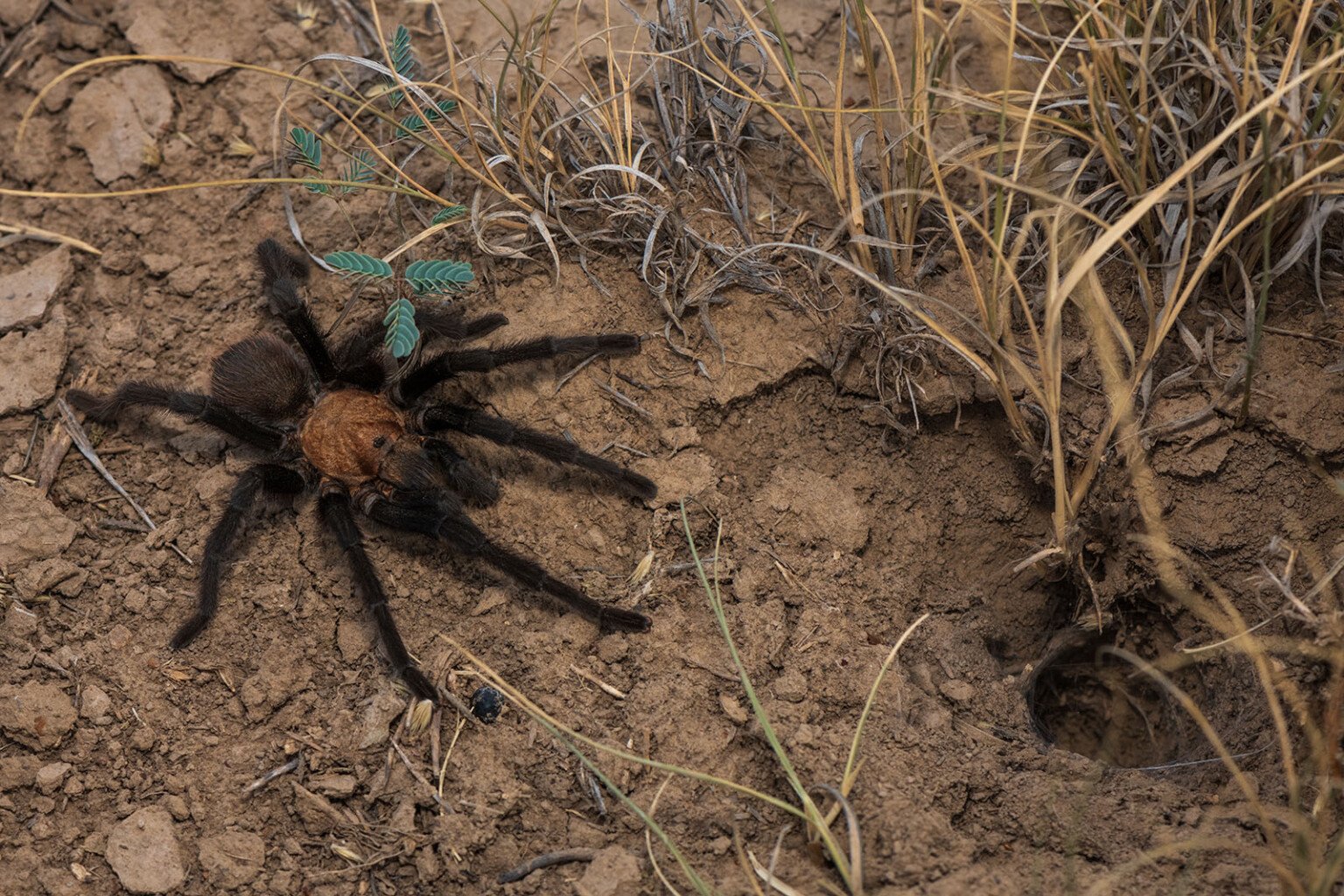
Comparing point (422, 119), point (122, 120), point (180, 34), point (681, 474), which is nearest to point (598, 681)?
point (681, 474)

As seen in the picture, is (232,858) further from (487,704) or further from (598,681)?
(598,681)

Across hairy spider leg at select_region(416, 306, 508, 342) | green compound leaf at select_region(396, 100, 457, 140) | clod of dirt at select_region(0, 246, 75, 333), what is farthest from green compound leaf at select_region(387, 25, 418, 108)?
clod of dirt at select_region(0, 246, 75, 333)

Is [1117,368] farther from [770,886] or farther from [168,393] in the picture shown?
[168,393]

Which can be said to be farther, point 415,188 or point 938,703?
point 415,188

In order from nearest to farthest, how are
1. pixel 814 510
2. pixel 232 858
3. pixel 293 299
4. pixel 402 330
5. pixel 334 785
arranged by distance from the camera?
1. pixel 232 858
2. pixel 334 785
3. pixel 402 330
4. pixel 814 510
5. pixel 293 299

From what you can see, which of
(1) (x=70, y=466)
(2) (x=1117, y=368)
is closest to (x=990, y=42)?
(2) (x=1117, y=368)

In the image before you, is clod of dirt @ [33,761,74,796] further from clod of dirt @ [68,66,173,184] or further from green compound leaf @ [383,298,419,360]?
clod of dirt @ [68,66,173,184]

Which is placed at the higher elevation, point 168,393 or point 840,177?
point 840,177
